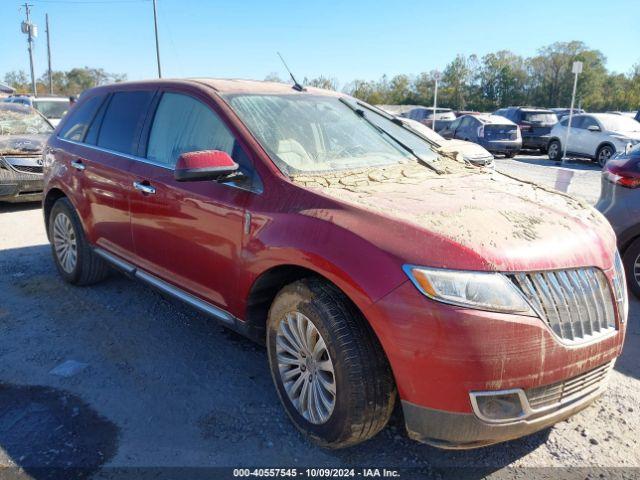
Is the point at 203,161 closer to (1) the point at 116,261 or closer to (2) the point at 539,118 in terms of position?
(1) the point at 116,261

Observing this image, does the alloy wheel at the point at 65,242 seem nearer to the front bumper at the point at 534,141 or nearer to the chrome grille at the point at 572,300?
the chrome grille at the point at 572,300

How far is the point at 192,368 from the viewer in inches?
140

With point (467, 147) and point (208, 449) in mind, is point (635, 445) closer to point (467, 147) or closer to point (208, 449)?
point (208, 449)

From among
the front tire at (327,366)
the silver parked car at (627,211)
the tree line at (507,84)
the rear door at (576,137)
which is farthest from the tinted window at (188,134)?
the tree line at (507,84)

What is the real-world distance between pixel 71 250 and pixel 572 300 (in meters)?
4.24

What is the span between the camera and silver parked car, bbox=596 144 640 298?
15.7ft

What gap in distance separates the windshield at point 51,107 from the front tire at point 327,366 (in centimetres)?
1792

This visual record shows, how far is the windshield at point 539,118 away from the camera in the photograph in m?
20.1

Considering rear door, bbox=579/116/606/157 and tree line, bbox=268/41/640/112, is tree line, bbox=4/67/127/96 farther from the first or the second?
rear door, bbox=579/116/606/157

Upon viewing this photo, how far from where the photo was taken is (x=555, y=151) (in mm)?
17969

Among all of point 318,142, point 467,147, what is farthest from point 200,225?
point 467,147

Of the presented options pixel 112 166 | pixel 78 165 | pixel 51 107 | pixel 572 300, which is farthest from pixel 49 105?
pixel 572 300

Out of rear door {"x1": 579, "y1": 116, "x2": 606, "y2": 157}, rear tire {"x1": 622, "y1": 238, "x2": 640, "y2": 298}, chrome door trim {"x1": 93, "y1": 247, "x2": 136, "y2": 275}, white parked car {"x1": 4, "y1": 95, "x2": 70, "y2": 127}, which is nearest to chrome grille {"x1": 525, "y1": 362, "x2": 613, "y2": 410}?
rear tire {"x1": 622, "y1": 238, "x2": 640, "y2": 298}

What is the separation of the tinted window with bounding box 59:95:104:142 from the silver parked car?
4.66 m
